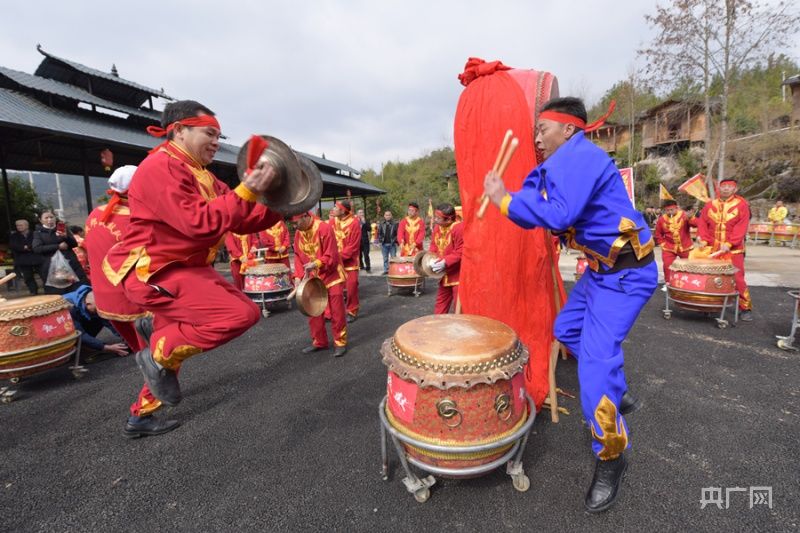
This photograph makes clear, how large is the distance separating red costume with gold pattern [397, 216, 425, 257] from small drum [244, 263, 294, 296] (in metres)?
3.37

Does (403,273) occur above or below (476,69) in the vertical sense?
below

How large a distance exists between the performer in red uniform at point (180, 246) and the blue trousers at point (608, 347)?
6.20ft

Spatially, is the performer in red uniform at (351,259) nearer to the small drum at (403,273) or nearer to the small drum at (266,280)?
the small drum at (266,280)

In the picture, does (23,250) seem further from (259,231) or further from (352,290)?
(259,231)

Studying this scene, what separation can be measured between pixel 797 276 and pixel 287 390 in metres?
11.6

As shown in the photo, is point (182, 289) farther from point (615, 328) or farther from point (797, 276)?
point (797, 276)

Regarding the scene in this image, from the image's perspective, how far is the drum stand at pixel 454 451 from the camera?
5.76ft

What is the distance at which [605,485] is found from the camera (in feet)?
6.48

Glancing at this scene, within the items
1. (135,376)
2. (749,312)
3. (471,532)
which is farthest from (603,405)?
(749,312)

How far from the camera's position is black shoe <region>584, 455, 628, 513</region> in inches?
76.2

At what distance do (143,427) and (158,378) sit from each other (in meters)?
0.76

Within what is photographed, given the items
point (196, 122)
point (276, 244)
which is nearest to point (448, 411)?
point (196, 122)

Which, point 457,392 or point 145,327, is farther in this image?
point 145,327

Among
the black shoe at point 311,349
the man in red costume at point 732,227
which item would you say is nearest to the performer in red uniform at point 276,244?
the black shoe at point 311,349
